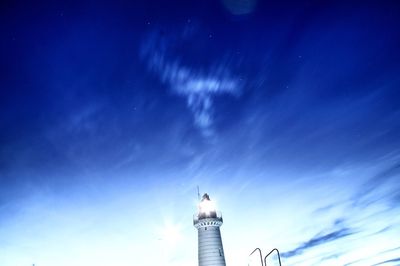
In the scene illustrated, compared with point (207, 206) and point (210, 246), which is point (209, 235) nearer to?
point (210, 246)

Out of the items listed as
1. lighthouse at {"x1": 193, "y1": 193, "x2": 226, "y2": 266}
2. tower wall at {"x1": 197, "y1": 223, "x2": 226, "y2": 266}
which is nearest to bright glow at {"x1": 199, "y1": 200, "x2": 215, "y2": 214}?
lighthouse at {"x1": 193, "y1": 193, "x2": 226, "y2": 266}

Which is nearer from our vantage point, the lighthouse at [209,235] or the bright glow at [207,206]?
the lighthouse at [209,235]

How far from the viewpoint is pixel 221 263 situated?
134ft

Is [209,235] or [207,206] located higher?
[207,206]

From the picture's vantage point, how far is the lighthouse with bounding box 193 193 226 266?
134 ft

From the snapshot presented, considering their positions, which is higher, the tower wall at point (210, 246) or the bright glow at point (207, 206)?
the bright glow at point (207, 206)

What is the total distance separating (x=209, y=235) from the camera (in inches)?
1662

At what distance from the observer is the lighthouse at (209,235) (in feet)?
134

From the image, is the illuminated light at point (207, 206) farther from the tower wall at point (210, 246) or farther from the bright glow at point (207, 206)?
the tower wall at point (210, 246)

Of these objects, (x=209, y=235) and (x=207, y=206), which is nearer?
(x=209, y=235)

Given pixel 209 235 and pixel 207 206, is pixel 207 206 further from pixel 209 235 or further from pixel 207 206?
pixel 209 235

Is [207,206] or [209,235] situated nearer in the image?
[209,235]

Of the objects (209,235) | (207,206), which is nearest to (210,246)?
(209,235)

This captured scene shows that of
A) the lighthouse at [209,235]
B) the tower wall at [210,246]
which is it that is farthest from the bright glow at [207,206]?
the tower wall at [210,246]
